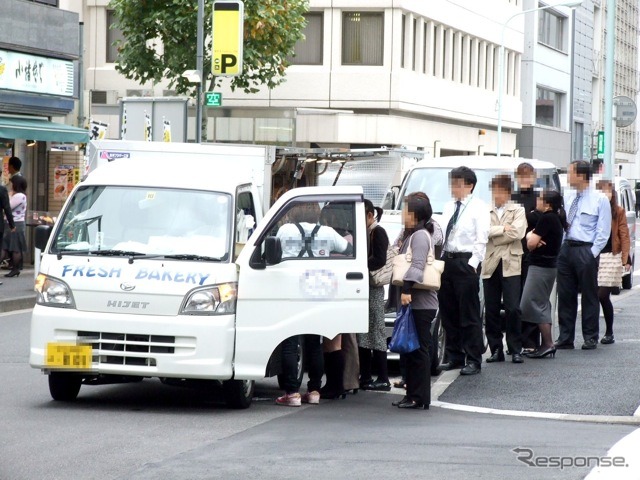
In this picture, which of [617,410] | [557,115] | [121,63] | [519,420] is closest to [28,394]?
[519,420]

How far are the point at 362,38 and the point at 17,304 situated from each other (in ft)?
99.2

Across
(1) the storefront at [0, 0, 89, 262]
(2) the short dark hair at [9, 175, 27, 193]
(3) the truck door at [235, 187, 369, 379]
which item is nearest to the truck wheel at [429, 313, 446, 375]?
(3) the truck door at [235, 187, 369, 379]

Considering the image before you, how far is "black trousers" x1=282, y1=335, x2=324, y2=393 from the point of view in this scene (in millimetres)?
10805

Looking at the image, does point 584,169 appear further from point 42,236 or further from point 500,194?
point 42,236

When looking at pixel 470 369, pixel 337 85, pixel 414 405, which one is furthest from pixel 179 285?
pixel 337 85

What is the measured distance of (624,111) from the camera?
29.3m

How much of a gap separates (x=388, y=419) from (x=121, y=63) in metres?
27.2

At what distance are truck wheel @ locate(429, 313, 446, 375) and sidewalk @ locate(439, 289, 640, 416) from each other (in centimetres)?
45

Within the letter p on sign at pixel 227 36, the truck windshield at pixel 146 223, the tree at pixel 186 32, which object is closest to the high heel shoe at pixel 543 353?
the truck windshield at pixel 146 223

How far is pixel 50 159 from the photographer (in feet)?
94.8

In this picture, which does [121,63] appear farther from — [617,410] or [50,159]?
[617,410]

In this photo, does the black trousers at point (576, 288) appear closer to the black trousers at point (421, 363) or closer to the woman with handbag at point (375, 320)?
the woman with handbag at point (375, 320)

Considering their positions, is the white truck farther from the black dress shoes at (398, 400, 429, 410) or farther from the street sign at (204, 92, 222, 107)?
the street sign at (204, 92, 222, 107)

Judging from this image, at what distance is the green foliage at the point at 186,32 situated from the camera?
32.9 m
